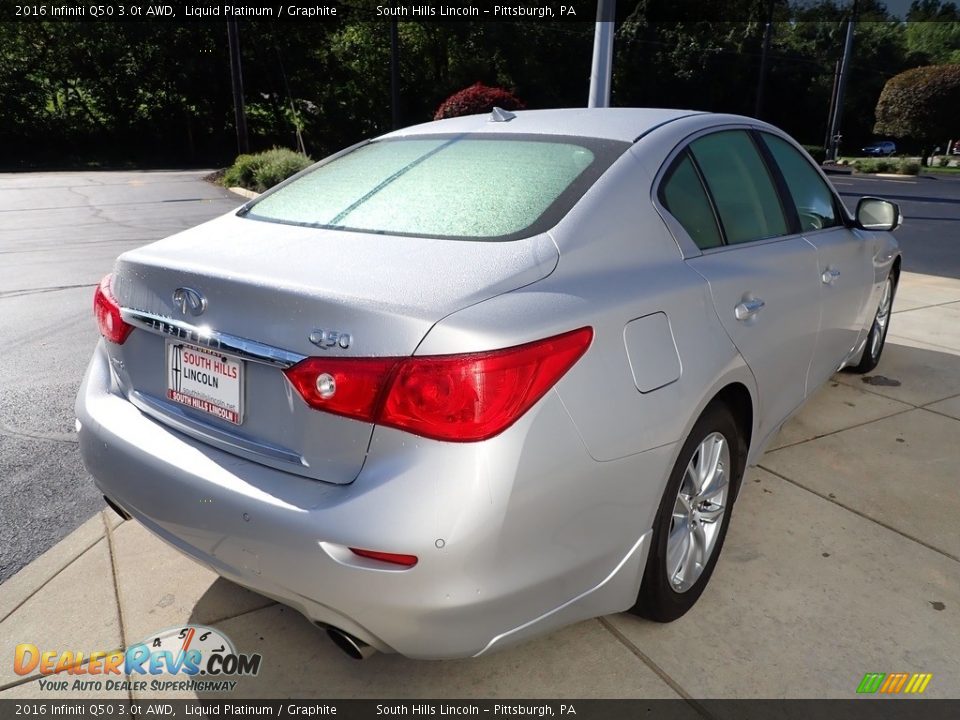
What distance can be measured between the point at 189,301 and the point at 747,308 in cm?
175

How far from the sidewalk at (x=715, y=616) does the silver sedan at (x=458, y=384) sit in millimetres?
226

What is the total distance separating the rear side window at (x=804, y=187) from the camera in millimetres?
3316

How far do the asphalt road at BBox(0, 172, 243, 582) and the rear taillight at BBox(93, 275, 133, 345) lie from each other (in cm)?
118

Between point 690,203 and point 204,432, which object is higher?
point 690,203

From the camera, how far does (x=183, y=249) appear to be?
2205 millimetres

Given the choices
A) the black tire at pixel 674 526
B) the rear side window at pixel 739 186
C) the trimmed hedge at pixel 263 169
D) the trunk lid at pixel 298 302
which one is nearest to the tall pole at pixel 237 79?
the trimmed hedge at pixel 263 169

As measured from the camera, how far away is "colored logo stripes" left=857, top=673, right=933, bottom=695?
2.22 meters

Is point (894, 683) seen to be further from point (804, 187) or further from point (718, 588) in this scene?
point (804, 187)

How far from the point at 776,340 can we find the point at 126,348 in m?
2.23

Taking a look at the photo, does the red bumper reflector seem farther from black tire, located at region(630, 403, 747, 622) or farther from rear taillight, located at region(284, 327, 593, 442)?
black tire, located at region(630, 403, 747, 622)

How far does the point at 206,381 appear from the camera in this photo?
201 centimetres

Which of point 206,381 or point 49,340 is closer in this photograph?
point 206,381

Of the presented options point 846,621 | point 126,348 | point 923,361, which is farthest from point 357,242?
point 923,361

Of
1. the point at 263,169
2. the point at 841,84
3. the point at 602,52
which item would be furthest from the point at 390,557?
the point at 841,84
